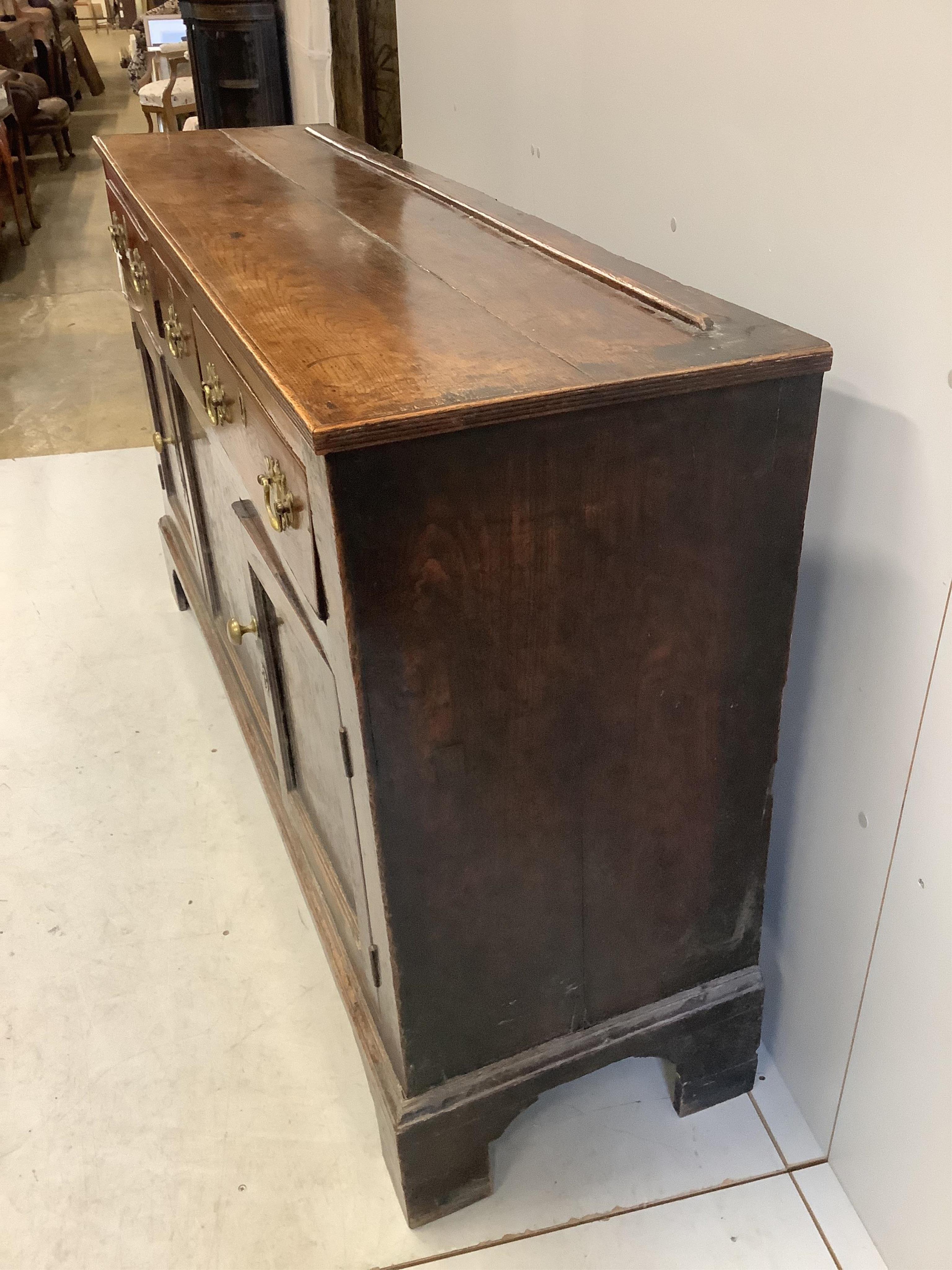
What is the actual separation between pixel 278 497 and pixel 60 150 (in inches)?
320

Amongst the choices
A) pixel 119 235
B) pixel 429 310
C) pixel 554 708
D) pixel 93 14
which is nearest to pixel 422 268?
pixel 429 310

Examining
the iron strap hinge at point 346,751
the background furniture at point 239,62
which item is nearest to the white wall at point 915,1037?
the iron strap hinge at point 346,751

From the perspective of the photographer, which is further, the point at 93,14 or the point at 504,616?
the point at 93,14

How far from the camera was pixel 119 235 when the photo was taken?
1.83 meters

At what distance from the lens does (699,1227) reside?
3.91 feet

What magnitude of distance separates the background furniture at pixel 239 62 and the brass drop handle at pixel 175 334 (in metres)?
2.73

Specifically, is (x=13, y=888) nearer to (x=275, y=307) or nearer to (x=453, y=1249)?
(x=453, y=1249)

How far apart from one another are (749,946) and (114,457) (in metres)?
2.58

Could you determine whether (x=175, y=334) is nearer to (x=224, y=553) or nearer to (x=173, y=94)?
(x=224, y=553)

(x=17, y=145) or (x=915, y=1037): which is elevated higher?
(x=17, y=145)

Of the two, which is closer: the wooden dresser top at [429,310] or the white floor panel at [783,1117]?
the wooden dresser top at [429,310]

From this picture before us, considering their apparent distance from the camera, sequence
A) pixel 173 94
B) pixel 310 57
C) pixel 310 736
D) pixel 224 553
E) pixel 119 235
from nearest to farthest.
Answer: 1. pixel 310 736
2. pixel 224 553
3. pixel 119 235
4. pixel 310 57
5. pixel 173 94

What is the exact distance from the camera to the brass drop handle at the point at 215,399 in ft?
3.79

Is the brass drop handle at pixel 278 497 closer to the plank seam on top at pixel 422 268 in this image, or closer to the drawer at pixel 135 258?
the plank seam on top at pixel 422 268
